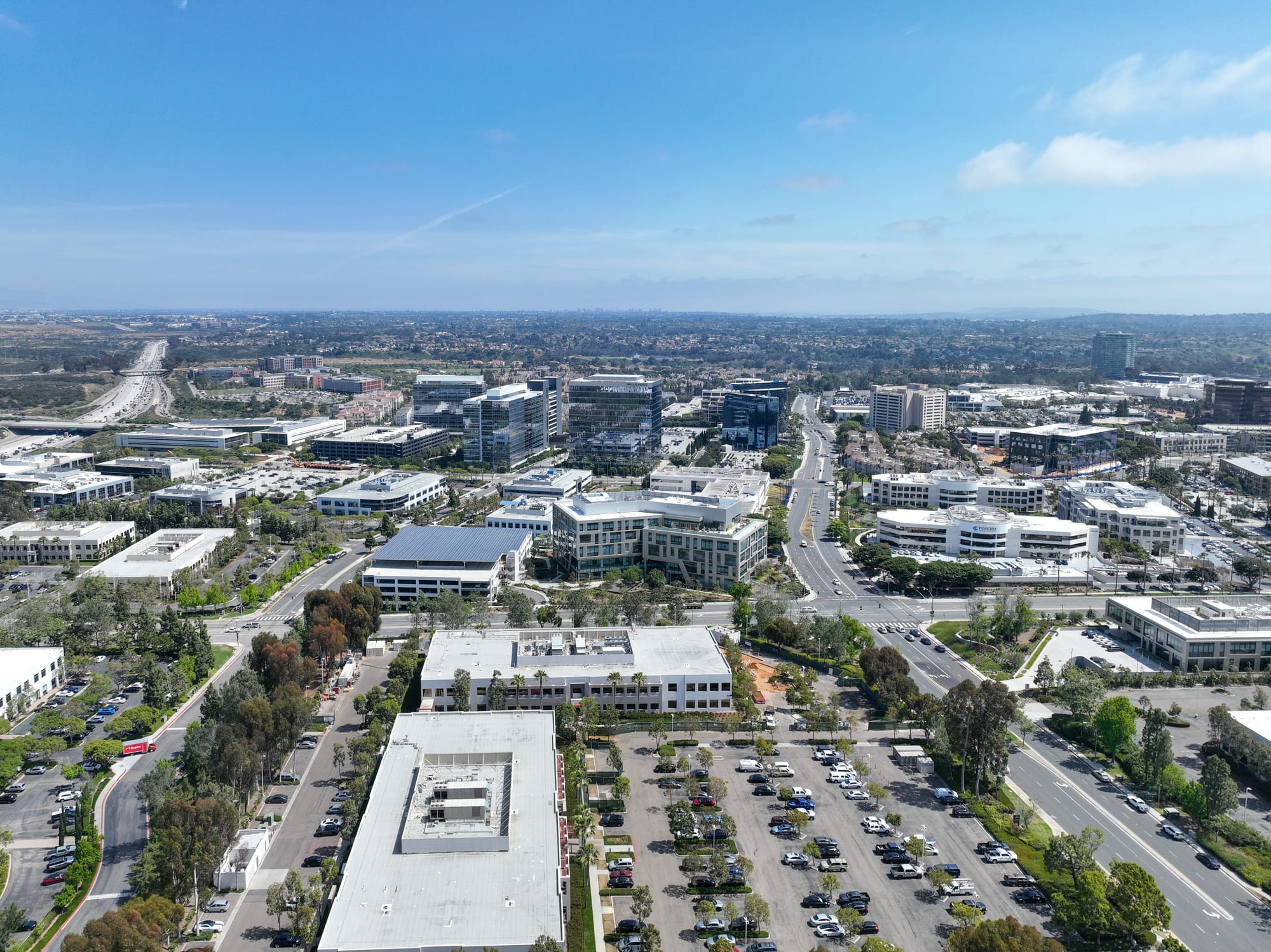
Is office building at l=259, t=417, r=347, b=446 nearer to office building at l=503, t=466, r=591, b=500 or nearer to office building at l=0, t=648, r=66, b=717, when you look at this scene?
office building at l=503, t=466, r=591, b=500

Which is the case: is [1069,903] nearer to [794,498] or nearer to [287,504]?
[794,498]

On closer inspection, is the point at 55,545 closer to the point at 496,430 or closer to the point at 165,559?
the point at 165,559

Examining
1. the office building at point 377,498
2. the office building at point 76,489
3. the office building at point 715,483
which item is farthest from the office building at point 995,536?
the office building at point 76,489

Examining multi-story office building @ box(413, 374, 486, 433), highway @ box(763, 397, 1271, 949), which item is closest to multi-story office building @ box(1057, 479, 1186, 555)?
highway @ box(763, 397, 1271, 949)

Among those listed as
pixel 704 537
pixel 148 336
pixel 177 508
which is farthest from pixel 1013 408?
pixel 148 336

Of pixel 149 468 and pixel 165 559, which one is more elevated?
pixel 149 468

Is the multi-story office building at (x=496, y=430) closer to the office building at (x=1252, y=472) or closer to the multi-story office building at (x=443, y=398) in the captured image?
the multi-story office building at (x=443, y=398)

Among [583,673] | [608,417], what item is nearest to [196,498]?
[608,417]
